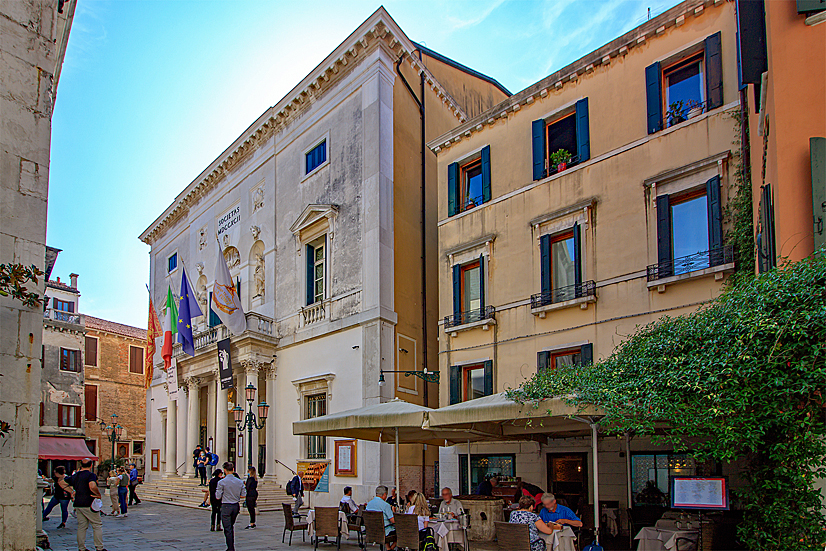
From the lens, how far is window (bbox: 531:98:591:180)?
16031 mm

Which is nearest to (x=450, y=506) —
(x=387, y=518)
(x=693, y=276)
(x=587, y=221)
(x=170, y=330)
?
(x=387, y=518)

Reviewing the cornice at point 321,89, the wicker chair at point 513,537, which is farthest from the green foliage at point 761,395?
the cornice at point 321,89

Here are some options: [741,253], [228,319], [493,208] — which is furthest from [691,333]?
[228,319]

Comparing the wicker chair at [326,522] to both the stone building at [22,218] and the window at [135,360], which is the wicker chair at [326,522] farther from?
the window at [135,360]

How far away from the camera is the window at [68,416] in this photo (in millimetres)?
39188

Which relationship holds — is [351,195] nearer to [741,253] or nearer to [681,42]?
[681,42]

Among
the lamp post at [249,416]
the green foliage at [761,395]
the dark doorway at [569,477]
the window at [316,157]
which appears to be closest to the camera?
the green foliage at [761,395]

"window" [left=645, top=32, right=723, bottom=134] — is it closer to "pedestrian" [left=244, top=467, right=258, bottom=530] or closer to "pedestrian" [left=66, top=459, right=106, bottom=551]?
"pedestrian" [left=244, top=467, right=258, bottom=530]

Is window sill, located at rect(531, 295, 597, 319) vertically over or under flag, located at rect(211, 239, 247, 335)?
under

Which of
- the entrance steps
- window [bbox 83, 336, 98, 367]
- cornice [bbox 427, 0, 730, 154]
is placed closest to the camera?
cornice [bbox 427, 0, 730, 154]

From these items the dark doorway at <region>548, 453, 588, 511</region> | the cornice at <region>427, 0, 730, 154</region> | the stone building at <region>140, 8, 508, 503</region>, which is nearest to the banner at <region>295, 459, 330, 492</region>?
the stone building at <region>140, 8, 508, 503</region>

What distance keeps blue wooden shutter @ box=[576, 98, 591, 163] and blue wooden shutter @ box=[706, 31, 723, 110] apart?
300cm

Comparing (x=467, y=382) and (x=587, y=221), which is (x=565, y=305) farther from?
(x=467, y=382)

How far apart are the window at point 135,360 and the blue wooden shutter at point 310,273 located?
2762 centimetres
